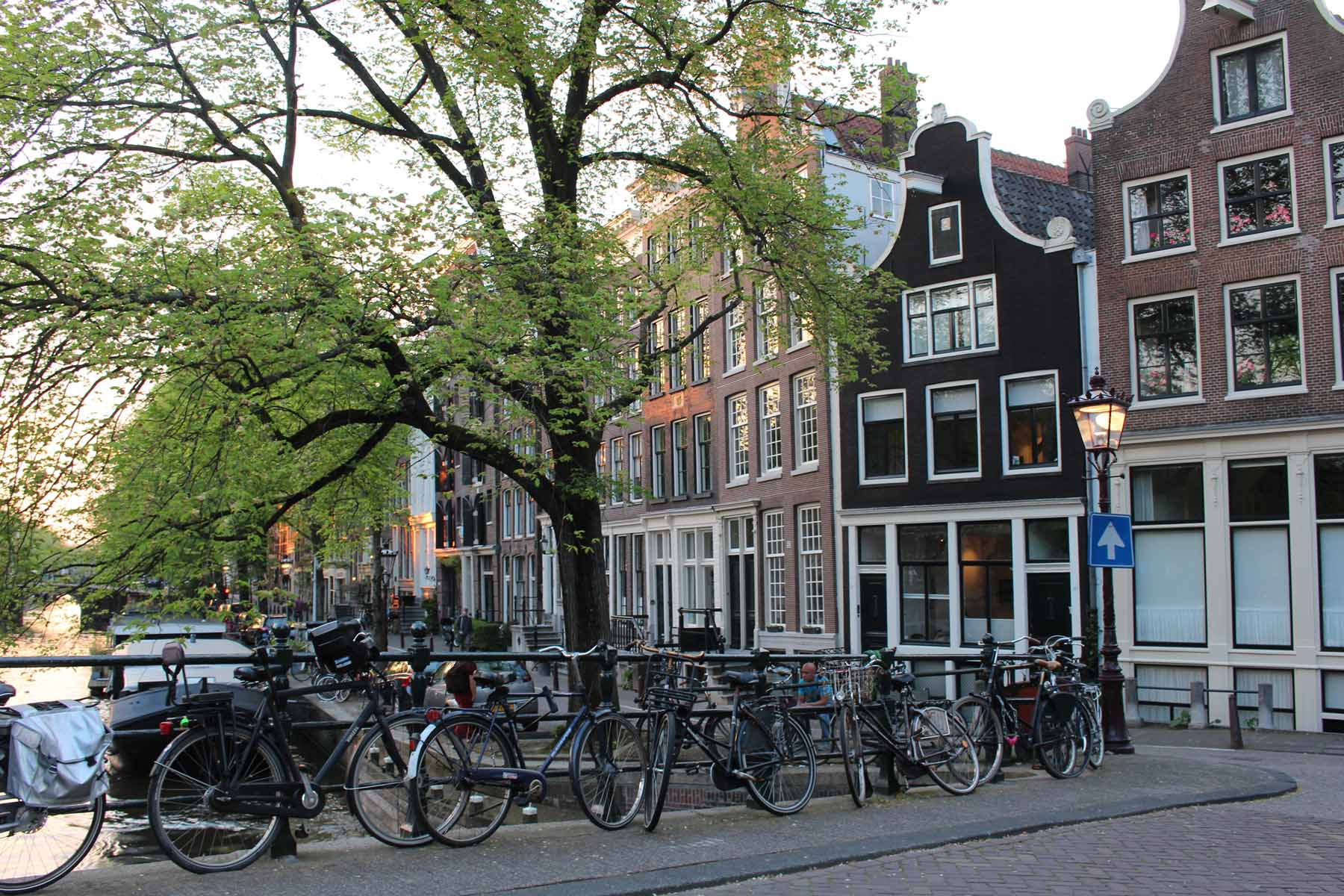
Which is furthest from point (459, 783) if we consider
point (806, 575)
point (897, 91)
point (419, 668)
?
point (806, 575)

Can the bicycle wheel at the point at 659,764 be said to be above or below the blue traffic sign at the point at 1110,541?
below

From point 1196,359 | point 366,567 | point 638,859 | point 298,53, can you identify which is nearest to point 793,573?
point 1196,359

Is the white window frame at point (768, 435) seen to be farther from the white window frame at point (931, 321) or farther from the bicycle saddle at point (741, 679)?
the bicycle saddle at point (741, 679)

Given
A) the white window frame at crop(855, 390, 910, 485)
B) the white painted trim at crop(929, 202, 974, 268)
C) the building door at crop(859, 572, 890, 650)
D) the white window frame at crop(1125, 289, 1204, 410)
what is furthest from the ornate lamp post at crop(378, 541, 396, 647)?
the white window frame at crop(1125, 289, 1204, 410)

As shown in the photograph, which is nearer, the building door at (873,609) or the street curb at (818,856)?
the street curb at (818,856)

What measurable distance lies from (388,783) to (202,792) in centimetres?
109

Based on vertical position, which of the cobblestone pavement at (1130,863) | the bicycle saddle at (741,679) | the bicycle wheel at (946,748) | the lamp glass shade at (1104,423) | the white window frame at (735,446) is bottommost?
the cobblestone pavement at (1130,863)

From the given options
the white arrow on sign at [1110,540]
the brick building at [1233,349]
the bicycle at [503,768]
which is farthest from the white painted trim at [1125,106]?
the bicycle at [503,768]

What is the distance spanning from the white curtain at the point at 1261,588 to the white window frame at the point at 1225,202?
5.32 metres

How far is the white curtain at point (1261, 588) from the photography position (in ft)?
70.1

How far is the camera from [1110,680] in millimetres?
13977

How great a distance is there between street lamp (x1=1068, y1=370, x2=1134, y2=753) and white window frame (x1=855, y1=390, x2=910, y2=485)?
1212 cm

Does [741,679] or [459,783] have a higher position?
[741,679]

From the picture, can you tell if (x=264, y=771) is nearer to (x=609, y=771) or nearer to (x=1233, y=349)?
(x=609, y=771)
